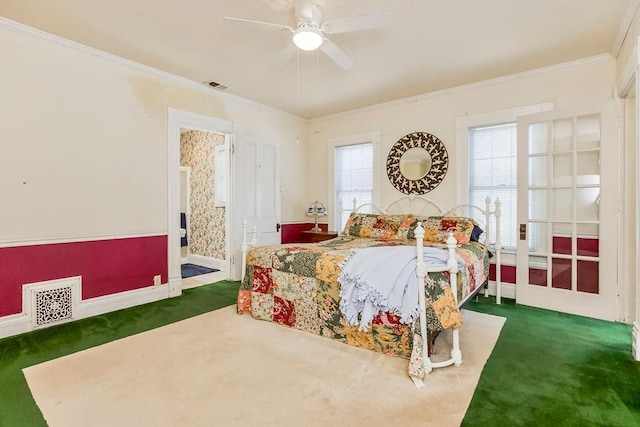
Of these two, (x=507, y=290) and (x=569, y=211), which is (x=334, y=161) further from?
(x=569, y=211)

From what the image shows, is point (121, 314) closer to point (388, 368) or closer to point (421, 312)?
point (388, 368)

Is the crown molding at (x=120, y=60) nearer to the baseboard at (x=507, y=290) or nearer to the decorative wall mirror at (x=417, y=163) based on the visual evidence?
the decorative wall mirror at (x=417, y=163)

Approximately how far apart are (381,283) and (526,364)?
1.21 meters

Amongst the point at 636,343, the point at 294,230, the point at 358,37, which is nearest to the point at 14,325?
the point at 294,230

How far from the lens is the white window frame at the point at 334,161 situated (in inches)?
204

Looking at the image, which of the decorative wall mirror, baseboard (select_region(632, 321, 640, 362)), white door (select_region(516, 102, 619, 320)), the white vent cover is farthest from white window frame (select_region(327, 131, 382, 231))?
the white vent cover

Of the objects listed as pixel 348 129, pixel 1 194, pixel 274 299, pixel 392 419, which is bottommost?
pixel 392 419

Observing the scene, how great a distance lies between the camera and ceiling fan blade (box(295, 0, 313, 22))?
229 cm

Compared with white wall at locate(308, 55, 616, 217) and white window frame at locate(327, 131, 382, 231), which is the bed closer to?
white wall at locate(308, 55, 616, 217)

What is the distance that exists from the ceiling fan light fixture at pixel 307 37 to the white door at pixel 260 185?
2.57 metres

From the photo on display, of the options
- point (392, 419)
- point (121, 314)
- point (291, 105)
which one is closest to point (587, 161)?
point (392, 419)

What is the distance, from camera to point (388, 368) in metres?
2.33

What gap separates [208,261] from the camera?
6.13 metres

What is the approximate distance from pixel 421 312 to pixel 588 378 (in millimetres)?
1177
